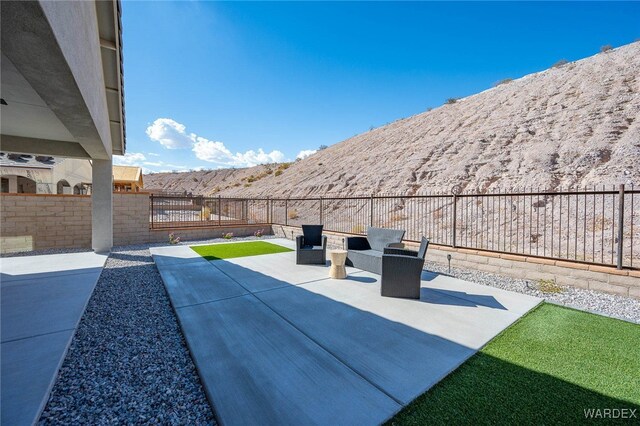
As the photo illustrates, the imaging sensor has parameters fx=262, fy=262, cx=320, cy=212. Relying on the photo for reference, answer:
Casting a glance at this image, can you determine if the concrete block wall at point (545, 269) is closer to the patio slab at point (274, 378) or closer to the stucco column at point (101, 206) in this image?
the patio slab at point (274, 378)

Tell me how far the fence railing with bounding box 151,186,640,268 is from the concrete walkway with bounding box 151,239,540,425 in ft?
8.22

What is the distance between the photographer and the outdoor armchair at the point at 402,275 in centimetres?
431

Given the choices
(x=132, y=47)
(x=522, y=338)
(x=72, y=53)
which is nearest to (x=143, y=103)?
(x=132, y=47)

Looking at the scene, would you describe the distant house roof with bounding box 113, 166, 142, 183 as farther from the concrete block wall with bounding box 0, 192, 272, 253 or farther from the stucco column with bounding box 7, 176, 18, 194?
the concrete block wall with bounding box 0, 192, 272, 253

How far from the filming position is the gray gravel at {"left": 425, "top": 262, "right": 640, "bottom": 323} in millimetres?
3926

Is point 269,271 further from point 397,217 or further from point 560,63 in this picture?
point 560,63

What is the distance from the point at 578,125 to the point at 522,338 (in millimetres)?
16862

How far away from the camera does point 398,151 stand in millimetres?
21062

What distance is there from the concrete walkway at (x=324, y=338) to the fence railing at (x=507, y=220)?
2506mm

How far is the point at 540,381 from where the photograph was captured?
7.68 feet

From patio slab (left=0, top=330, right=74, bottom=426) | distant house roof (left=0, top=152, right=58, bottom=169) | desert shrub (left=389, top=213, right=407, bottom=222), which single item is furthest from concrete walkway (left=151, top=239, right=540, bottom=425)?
distant house roof (left=0, top=152, right=58, bottom=169)

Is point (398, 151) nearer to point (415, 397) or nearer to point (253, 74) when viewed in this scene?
point (253, 74)

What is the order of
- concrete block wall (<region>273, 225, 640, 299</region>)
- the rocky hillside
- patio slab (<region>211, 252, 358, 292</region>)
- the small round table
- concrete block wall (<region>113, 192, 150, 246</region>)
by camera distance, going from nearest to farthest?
concrete block wall (<region>273, 225, 640, 299</region>)
patio slab (<region>211, 252, 358, 292</region>)
the small round table
concrete block wall (<region>113, 192, 150, 246</region>)
the rocky hillside

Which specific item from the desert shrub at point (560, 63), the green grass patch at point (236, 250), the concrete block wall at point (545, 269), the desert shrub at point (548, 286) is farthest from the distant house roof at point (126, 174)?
the desert shrub at point (560, 63)
